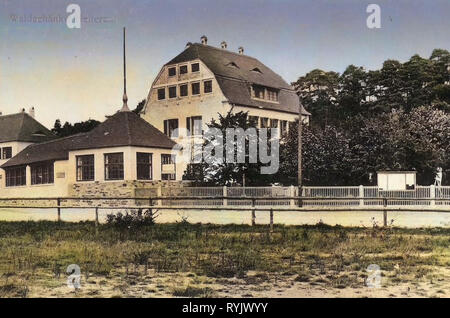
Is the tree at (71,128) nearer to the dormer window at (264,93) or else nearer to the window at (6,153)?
the dormer window at (264,93)

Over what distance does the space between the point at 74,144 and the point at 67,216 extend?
16.8 ft

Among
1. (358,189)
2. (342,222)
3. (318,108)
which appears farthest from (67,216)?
(318,108)

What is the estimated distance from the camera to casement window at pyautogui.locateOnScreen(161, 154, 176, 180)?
2265cm

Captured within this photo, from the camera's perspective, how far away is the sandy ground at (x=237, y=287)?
7379 millimetres

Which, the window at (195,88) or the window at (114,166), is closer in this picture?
the window at (114,166)

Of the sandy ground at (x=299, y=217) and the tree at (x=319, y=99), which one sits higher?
the tree at (x=319, y=99)

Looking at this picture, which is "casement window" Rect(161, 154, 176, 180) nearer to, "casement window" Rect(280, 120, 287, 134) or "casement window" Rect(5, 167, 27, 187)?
"casement window" Rect(280, 120, 287, 134)

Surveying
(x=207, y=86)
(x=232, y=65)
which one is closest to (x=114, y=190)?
(x=207, y=86)

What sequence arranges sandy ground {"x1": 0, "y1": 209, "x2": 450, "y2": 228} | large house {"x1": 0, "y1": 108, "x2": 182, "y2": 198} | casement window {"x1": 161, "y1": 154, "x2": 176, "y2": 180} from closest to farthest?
sandy ground {"x1": 0, "y1": 209, "x2": 450, "y2": 228}, large house {"x1": 0, "y1": 108, "x2": 182, "y2": 198}, casement window {"x1": 161, "y1": 154, "x2": 176, "y2": 180}

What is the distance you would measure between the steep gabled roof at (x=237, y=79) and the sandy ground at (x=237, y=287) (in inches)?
641

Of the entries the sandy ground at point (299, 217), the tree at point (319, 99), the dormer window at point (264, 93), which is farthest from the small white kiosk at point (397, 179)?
the dormer window at point (264, 93)

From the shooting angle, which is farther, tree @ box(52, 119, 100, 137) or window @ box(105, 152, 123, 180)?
window @ box(105, 152, 123, 180)

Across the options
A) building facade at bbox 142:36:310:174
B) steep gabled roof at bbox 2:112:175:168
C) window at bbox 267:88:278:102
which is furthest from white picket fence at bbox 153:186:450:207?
window at bbox 267:88:278:102

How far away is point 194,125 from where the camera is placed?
26.8m
